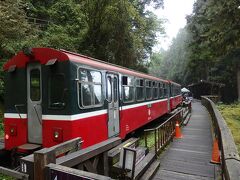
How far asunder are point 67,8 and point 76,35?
2194 mm

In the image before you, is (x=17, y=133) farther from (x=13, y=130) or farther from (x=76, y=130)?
(x=76, y=130)

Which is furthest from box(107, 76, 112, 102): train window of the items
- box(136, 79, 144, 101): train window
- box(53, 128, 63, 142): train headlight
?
box(136, 79, 144, 101): train window

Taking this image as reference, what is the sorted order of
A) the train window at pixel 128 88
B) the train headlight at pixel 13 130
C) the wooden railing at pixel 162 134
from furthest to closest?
1. the train window at pixel 128 88
2. the wooden railing at pixel 162 134
3. the train headlight at pixel 13 130

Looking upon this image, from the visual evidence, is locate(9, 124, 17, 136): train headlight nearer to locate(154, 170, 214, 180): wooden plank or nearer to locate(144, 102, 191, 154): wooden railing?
locate(144, 102, 191, 154): wooden railing

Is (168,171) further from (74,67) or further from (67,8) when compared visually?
(67,8)

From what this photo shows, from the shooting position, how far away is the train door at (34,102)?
675 centimetres

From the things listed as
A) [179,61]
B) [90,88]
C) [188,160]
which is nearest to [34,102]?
[90,88]

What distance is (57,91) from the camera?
21.0 feet

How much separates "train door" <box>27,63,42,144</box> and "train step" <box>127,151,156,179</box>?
2445 millimetres

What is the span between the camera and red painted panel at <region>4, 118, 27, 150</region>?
698 centimetres

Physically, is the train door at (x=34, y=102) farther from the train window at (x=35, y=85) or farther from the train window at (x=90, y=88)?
the train window at (x=90, y=88)

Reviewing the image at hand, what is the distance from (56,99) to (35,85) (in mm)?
880

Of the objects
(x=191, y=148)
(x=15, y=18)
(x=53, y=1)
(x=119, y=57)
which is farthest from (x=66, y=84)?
(x=53, y=1)

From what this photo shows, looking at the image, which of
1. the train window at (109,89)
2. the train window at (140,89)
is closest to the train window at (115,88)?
the train window at (109,89)
